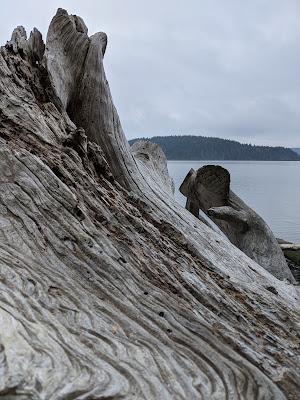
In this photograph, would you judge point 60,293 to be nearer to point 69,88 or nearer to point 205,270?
point 205,270

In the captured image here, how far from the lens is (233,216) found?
966 centimetres

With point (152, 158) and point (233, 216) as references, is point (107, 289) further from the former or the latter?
point (233, 216)

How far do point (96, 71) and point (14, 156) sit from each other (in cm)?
344

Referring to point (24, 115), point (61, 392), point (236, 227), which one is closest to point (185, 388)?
point (61, 392)

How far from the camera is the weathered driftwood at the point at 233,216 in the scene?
31.4 ft

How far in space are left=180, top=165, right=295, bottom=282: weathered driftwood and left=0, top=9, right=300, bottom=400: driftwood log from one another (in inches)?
139

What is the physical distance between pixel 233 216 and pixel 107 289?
21.4 ft

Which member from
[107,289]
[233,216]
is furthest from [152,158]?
[107,289]

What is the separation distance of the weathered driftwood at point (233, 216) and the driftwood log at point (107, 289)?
3519 millimetres

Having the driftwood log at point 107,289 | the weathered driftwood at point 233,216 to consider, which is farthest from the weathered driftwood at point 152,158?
the driftwood log at point 107,289

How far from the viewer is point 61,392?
2.28 meters

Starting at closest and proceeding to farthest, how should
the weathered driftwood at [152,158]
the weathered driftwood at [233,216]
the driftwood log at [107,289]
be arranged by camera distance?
the driftwood log at [107,289] → the weathered driftwood at [152,158] → the weathered driftwood at [233,216]

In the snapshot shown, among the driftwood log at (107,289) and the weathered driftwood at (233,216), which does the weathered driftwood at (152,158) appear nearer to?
the weathered driftwood at (233,216)

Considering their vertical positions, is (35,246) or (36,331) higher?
(35,246)
